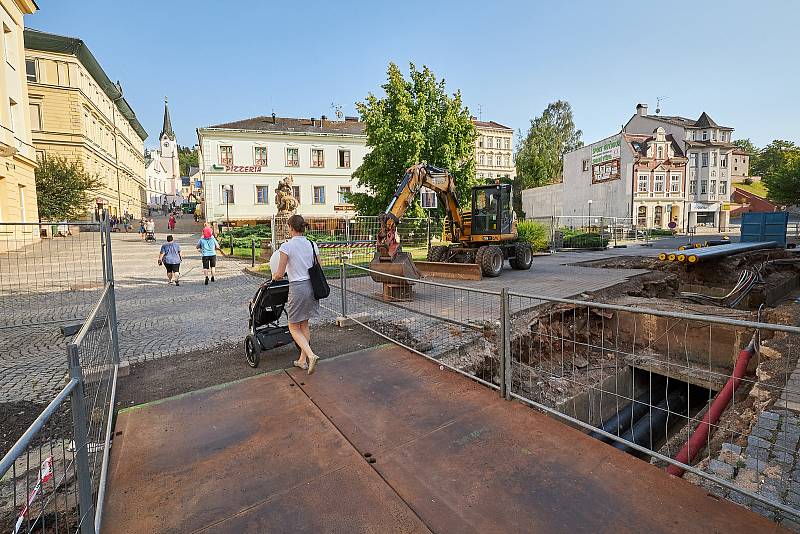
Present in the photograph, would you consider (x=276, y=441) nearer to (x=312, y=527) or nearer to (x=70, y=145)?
(x=312, y=527)

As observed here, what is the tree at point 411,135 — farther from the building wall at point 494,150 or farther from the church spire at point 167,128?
the church spire at point 167,128

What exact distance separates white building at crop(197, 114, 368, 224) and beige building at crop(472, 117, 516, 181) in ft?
108

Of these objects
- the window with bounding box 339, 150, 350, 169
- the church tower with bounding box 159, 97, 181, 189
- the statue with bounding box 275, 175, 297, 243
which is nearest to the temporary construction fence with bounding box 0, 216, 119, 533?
the statue with bounding box 275, 175, 297, 243

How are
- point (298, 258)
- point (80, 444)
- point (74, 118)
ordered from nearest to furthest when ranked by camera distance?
point (80, 444) < point (298, 258) < point (74, 118)

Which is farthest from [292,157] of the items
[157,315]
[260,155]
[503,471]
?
[503,471]

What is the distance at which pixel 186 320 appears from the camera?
27.1 feet

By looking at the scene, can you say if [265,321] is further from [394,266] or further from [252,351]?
[394,266]

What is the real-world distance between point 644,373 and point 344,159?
137 ft

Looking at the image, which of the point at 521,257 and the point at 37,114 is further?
the point at 37,114

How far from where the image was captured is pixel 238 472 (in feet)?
10.00

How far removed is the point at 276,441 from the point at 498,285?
9.62 metres

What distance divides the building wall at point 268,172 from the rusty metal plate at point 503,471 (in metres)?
36.7

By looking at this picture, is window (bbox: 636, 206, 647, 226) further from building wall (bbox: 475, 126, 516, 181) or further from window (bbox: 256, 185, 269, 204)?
window (bbox: 256, 185, 269, 204)

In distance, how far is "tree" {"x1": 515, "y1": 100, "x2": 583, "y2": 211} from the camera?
5691cm
